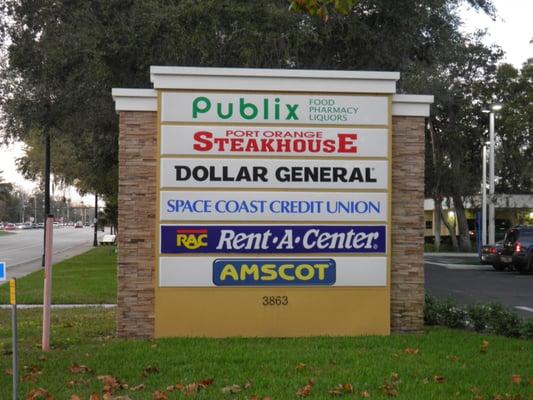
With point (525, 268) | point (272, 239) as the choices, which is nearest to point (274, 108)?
point (272, 239)

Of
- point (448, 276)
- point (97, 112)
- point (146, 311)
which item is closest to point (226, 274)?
point (146, 311)

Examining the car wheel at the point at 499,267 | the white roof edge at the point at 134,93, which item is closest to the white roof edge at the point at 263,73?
the white roof edge at the point at 134,93

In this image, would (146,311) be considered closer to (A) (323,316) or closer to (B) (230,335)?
(B) (230,335)

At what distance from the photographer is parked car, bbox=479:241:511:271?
27.9m

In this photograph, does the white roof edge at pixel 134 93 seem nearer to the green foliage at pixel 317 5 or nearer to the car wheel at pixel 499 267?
the green foliage at pixel 317 5

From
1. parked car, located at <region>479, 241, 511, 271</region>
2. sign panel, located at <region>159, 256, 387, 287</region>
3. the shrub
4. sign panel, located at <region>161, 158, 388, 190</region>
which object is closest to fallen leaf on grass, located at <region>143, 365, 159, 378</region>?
sign panel, located at <region>159, 256, 387, 287</region>

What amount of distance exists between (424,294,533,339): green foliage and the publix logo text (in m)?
3.78

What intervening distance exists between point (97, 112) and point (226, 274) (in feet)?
32.9

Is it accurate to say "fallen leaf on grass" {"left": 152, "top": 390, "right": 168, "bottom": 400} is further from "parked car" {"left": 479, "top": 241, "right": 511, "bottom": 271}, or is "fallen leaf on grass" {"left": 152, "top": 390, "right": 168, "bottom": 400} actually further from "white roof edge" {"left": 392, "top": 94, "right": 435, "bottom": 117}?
"parked car" {"left": 479, "top": 241, "right": 511, "bottom": 271}

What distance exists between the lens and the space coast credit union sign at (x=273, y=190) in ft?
30.5

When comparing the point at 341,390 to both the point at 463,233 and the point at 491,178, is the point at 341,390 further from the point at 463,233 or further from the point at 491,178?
the point at 463,233

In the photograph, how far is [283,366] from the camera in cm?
725

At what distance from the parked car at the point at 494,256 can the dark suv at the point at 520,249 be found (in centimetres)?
27

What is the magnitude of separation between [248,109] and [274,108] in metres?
0.35
